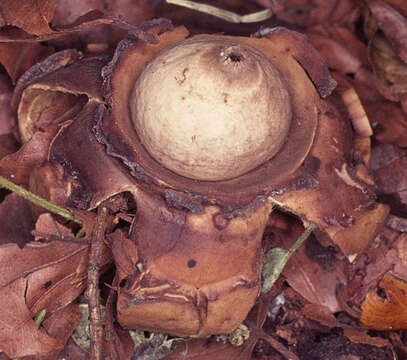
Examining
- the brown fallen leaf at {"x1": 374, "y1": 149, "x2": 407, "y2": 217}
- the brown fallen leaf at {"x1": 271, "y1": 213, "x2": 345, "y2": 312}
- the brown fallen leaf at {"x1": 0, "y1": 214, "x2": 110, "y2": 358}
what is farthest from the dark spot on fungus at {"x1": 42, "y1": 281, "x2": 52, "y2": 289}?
the brown fallen leaf at {"x1": 374, "y1": 149, "x2": 407, "y2": 217}

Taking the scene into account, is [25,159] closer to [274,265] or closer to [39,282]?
[39,282]

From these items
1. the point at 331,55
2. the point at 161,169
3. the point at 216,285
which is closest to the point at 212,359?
the point at 216,285

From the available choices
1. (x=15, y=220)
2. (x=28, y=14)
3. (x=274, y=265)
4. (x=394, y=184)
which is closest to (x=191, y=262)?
(x=274, y=265)

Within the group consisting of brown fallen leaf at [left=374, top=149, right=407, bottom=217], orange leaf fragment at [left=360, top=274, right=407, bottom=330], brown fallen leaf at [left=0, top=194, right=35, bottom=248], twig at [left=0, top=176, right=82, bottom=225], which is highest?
brown fallen leaf at [left=374, top=149, right=407, bottom=217]

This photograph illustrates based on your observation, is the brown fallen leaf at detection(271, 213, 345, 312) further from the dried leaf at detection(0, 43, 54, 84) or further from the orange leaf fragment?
the dried leaf at detection(0, 43, 54, 84)

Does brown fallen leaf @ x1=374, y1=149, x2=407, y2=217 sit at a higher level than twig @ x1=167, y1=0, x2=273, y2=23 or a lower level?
lower

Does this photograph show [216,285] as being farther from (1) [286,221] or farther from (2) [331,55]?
(2) [331,55]
